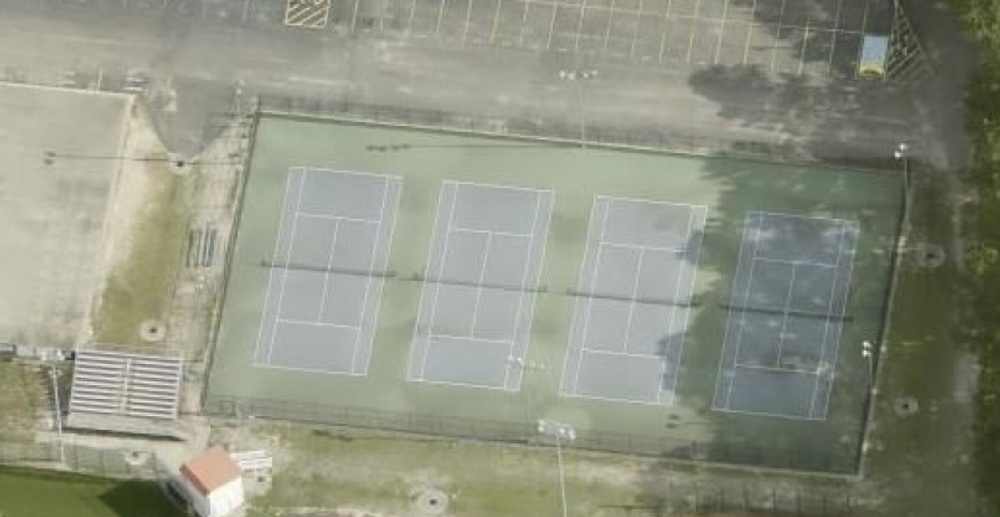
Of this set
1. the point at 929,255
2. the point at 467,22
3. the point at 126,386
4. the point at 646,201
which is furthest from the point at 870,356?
the point at 126,386

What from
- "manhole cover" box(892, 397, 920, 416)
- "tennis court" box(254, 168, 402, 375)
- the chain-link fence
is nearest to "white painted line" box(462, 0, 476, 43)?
"tennis court" box(254, 168, 402, 375)

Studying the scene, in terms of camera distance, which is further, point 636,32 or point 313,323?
point 636,32

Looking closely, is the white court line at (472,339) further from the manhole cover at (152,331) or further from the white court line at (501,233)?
the manhole cover at (152,331)

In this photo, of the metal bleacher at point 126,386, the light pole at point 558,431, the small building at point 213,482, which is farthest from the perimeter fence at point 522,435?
the small building at point 213,482

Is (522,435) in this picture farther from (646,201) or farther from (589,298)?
(646,201)

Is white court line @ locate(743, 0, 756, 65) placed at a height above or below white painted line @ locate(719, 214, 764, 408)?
above

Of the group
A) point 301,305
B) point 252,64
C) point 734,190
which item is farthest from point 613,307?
point 252,64

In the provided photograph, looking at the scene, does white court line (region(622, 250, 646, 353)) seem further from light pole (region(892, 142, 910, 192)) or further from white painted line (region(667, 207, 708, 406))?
light pole (region(892, 142, 910, 192))
